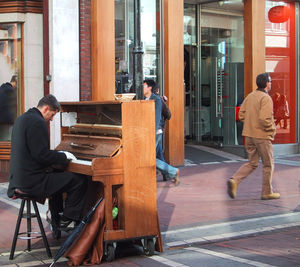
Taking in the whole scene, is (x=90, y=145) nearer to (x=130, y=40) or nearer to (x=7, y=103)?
(x=7, y=103)

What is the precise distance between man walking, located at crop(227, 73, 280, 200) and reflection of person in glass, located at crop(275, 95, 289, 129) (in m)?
7.12

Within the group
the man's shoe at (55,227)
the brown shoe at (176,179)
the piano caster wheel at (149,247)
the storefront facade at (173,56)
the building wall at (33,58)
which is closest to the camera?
the piano caster wheel at (149,247)

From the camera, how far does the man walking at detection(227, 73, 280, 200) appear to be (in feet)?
29.1

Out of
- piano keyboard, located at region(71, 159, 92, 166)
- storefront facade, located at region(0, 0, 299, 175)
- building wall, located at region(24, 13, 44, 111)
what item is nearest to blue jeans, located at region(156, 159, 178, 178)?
storefront facade, located at region(0, 0, 299, 175)

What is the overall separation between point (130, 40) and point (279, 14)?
491 centimetres

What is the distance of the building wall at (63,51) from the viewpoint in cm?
1167

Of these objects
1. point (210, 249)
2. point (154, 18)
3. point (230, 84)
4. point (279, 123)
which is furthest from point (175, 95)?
point (210, 249)

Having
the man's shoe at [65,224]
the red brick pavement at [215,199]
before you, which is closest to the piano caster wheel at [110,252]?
the man's shoe at [65,224]

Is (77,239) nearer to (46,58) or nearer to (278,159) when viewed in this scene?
(46,58)

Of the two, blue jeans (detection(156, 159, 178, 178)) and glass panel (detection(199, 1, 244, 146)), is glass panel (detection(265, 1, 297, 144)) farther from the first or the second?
blue jeans (detection(156, 159, 178, 178))

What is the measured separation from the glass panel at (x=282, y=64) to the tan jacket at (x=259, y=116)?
6900mm

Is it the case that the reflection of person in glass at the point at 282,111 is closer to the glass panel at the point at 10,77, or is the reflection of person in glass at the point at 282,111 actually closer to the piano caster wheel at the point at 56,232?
the glass panel at the point at 10,77

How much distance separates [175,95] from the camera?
13273 mm

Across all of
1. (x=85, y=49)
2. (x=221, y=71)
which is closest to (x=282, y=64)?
(x=221, y=71)
